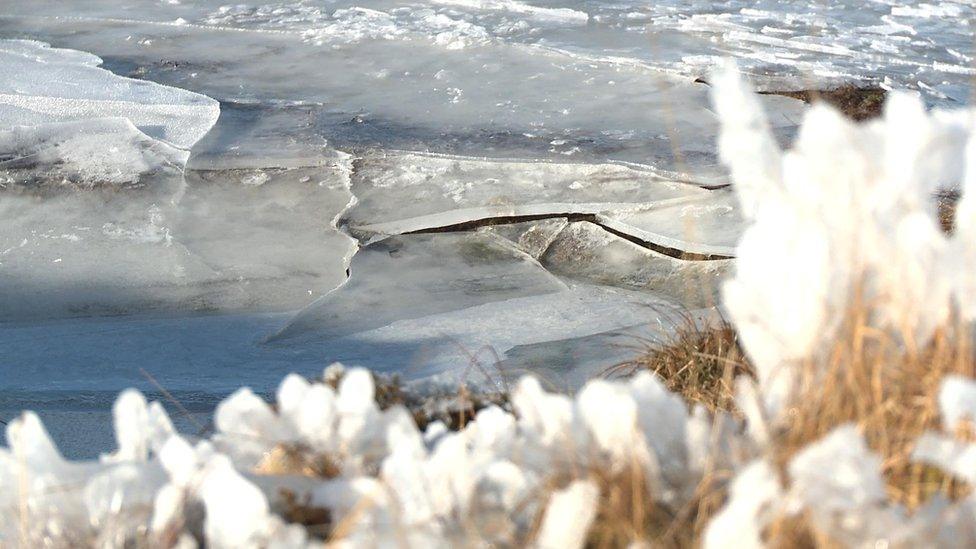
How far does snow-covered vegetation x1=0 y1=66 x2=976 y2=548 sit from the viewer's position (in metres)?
1.20

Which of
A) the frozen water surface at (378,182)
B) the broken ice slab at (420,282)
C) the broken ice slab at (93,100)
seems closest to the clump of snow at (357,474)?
the frozen water surface at (378,182)

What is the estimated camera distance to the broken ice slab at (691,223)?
3.71 meters

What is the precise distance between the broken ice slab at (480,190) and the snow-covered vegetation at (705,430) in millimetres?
2687

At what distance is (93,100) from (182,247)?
1.77 m

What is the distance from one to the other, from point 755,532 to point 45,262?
3190mm

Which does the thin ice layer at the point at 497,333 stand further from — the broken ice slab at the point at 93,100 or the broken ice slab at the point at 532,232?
the broken ice slab at the point at 93,100

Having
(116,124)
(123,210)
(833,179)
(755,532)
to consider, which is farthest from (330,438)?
(116,124)

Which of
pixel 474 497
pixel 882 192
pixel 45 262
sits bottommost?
pixel 45 262

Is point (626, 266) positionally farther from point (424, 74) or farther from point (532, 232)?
point (424, 74)

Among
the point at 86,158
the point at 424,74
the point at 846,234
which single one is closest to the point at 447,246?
the point at 86,158

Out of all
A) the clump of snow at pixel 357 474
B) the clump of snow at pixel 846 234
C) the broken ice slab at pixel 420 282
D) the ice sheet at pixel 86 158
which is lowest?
the broken ice slab at pixel 420 282

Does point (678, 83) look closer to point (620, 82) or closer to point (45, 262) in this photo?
point (620, 82)

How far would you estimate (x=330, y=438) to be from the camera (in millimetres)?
1368

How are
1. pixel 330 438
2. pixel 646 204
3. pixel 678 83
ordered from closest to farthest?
pixel 330 438, pixel 646 204, pixel 678 83
